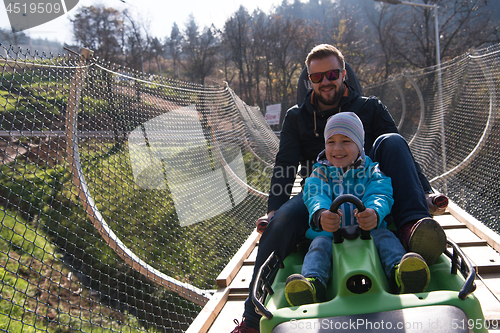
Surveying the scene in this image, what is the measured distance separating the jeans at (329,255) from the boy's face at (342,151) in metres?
0.31

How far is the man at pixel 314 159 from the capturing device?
4.14 feet

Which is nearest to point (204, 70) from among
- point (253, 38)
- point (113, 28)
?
point (253, 38)

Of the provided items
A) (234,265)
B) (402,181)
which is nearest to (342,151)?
(402,181)

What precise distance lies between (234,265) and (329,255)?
1.15 m

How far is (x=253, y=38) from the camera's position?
821 inches

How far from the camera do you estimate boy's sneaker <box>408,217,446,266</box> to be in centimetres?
110

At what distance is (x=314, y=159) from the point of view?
80.8 inches

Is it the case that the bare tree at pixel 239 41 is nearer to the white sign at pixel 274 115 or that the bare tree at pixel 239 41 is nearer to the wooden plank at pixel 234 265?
the white sign at pixel 274 115

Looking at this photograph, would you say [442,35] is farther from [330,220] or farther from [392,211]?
[330,220]

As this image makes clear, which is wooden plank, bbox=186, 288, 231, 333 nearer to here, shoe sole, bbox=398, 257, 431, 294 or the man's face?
shoe sole, bbox=398, 257, 431, 294

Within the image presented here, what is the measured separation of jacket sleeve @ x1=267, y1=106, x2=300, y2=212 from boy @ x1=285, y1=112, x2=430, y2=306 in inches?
10.1

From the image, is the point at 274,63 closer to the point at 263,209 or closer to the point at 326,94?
the point at 263,209

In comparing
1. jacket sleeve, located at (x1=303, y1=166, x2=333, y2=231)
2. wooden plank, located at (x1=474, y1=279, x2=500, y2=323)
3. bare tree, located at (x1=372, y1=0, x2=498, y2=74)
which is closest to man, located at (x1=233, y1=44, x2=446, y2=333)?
jacket sleeve, located at (x1=303, y1=166, x2=333, y2=231)

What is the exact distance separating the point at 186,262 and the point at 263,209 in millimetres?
1107
